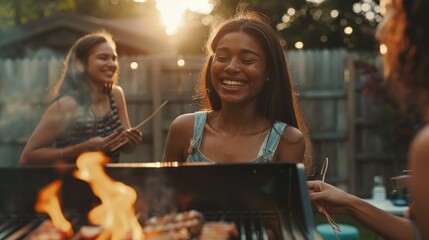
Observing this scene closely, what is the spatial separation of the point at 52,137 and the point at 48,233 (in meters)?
1.96

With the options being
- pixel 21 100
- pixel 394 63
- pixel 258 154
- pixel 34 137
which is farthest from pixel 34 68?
pixel 394 63

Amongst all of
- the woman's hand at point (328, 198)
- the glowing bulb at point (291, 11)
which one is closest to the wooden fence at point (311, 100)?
the woman's hand at point (328, 198)

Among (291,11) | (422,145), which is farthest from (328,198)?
(291,11)

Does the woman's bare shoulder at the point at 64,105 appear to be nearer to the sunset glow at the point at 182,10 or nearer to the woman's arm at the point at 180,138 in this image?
the woman's arm at the point at 180,138

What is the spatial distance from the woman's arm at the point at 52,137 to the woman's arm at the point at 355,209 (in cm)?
195

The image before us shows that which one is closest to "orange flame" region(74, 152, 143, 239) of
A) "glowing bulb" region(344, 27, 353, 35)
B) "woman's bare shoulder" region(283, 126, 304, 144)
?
"woman's bare shoulder" region(283, 126, 304, 144)

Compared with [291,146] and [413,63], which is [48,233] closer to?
[291,146]

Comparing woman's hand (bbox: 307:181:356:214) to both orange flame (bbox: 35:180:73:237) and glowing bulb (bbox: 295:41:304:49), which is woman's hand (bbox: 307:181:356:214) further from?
glowing bulb (bbox: 295:41:304:49)

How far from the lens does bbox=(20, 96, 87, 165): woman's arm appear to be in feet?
14.3

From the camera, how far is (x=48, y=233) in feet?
8.29

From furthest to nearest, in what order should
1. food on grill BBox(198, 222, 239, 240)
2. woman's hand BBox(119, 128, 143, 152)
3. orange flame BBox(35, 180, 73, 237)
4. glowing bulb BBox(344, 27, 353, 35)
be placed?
glowing bulb BBox(344, 27, 353, 35)
woman's hand BBox(119, 128, 143, 152)
orange flame BBox(35, 180, 73, 237)
food on grill BBox(198, 222, 239, 240)

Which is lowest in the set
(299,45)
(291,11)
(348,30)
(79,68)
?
(79,68)

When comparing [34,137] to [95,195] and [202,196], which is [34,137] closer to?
[95,195]

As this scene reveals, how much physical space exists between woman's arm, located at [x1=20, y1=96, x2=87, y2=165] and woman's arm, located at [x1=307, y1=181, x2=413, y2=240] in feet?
6.40
